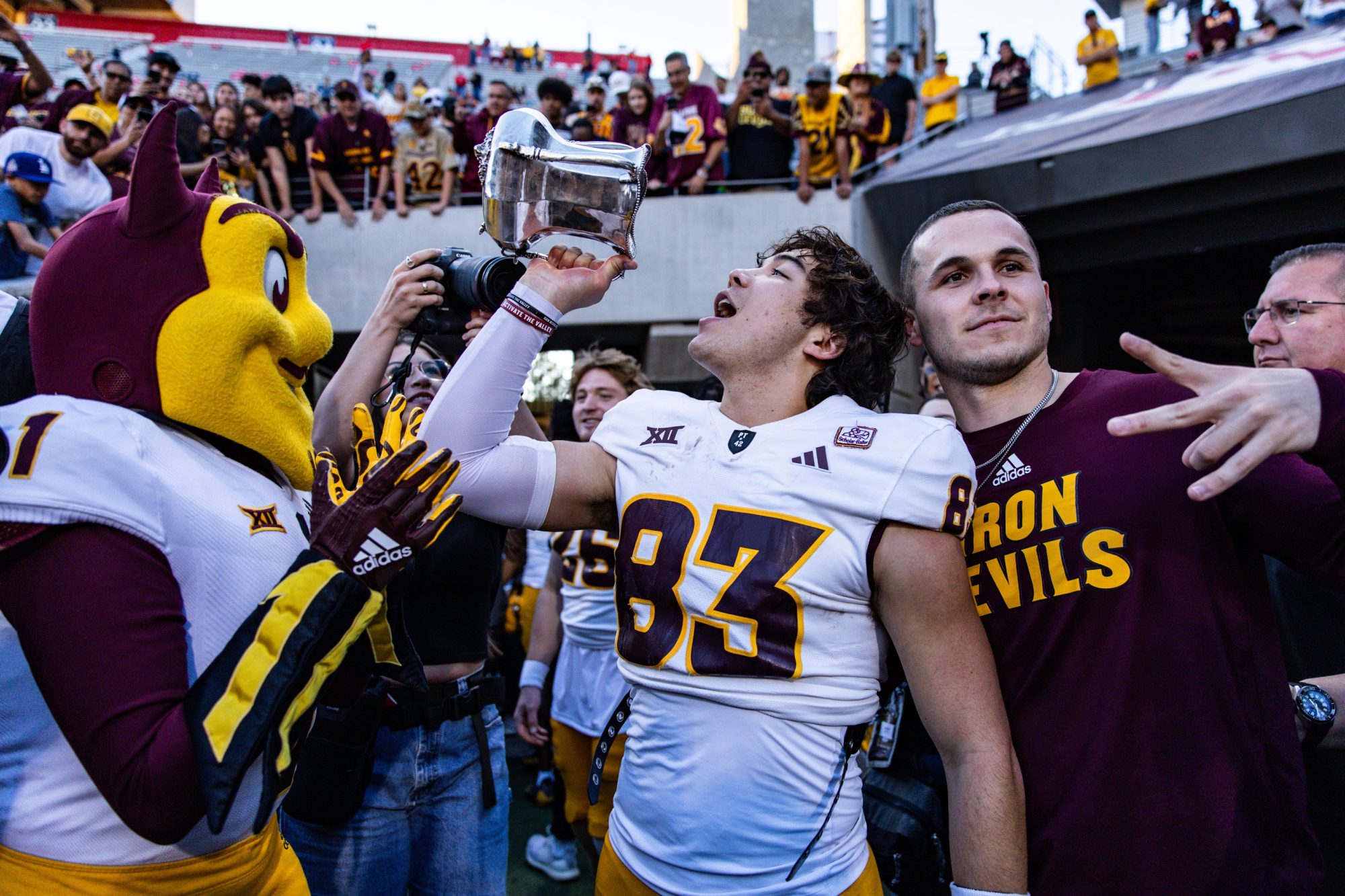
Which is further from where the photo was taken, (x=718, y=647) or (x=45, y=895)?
(x=718, y=647)

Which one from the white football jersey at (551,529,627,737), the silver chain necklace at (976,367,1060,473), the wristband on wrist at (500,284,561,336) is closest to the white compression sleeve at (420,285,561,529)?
the wristband on wrist at (500,284,561,336)

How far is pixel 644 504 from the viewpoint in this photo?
1.74 metres

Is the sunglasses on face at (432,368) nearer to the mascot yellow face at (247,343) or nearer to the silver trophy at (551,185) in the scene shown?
the silver trophy at (551,185)

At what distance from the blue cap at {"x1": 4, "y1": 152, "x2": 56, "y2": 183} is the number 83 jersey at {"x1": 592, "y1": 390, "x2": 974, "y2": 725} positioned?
5.39 m

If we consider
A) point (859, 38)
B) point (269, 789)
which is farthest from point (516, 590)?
point (859, 38)

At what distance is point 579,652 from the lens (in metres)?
3.71

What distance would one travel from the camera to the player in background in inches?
138

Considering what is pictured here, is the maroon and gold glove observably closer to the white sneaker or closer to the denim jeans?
the denim jeans

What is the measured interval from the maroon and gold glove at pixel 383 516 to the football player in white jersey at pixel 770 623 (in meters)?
0.31

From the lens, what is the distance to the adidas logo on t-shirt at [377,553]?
4.50ft

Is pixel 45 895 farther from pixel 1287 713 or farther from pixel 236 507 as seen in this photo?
pixel 1287 713

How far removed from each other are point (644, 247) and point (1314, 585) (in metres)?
7.69

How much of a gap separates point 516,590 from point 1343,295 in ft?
14.5

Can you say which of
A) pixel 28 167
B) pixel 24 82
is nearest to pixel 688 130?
pixel 28 167
